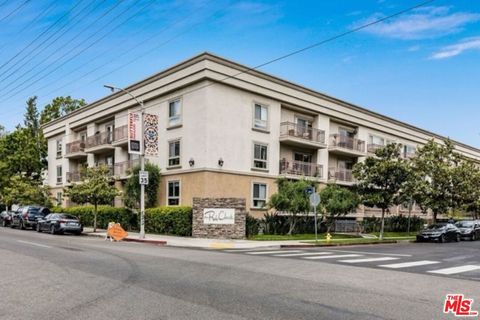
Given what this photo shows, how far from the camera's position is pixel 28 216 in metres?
34.7

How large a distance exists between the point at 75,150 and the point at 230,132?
21.3 meters

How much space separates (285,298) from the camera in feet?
26.7

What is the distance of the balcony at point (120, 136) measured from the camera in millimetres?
35781

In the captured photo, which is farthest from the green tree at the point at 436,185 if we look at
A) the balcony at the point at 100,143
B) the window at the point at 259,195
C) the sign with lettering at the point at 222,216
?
the balcony at the point at 100,143

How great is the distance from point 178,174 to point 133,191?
342cm

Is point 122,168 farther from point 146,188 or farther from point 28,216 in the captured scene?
point 28,216

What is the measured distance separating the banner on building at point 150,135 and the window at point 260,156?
8209mm

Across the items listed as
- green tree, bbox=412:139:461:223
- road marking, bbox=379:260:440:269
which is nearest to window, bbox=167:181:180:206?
road marking, bbox=379:260:440:269

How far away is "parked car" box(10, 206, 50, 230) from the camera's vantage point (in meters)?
34.5

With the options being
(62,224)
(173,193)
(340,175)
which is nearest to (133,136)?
(173,193)

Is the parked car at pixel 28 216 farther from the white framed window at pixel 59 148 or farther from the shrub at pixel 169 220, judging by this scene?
the white framed window at pixel 59 148

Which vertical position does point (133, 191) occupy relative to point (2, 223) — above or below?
above

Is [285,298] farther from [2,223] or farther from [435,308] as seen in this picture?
[2,223]

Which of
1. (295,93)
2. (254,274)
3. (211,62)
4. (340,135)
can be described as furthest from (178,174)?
(254,274)
